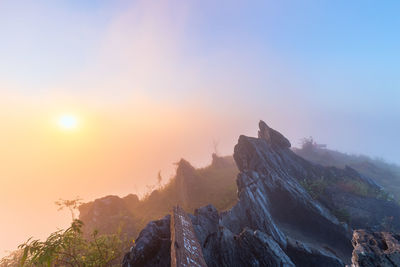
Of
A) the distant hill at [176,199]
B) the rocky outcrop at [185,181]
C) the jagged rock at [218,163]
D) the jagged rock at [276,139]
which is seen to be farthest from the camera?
the jagged rock at [218,163]

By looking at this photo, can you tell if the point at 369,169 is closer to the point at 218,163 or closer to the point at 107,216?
the point at 218,163

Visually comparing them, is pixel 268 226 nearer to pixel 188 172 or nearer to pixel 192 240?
pixel 192 240

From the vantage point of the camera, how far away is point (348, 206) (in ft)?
51.0

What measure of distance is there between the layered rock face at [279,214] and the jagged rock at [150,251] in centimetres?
28

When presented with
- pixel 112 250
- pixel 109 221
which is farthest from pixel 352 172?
pixel 109 221

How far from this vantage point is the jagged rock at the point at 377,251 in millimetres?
5801

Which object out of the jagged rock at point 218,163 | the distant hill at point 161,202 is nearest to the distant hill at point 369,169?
the jagged rock at point 218,163

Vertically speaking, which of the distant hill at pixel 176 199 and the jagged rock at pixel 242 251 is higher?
the distant hill at pixel 176 199

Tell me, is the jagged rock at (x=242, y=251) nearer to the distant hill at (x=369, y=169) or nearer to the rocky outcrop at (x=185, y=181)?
the rocky outcrop at (x=185, y=181)

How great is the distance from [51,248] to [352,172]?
87.3ft

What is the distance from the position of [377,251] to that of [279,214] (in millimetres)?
8562

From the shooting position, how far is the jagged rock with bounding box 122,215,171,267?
7270 mm

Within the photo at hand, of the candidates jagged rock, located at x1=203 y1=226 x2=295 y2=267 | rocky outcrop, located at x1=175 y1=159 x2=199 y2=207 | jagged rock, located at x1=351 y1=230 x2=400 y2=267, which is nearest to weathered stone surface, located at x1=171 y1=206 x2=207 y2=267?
jagged rock, located at x1=203 y1=226 x2=295 y2=267

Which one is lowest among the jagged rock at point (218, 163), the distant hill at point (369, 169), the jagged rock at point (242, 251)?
the jagged rock at point (242, 251)
